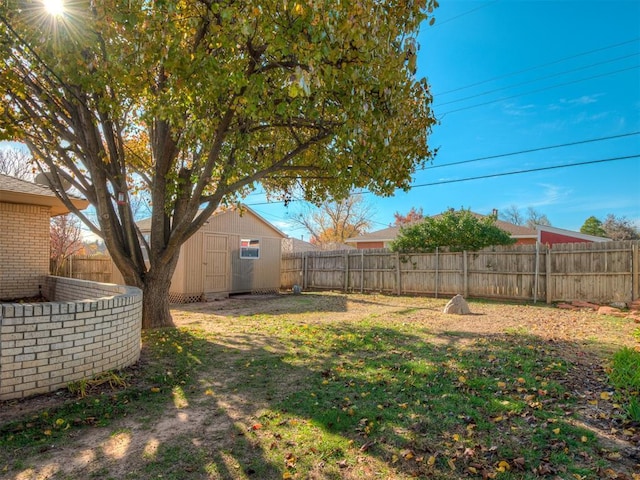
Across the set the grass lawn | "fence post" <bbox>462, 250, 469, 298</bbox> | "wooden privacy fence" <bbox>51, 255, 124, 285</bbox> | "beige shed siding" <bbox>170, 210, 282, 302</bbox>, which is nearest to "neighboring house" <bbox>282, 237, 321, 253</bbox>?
"beige shed siding" <bbox>170, 210, 282, 302</bbox>

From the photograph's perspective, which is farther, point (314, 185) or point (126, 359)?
point (314, 185)

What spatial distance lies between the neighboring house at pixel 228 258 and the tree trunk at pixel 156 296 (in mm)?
5560

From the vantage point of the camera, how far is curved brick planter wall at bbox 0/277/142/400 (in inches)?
135

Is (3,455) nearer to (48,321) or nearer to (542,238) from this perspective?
(48,321)

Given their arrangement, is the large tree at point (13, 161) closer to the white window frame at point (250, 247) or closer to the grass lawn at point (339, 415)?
the white window frame at point (250, 247)

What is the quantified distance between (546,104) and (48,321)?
1758 centimetres

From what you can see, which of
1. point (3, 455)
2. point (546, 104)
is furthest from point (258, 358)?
point (546, 104)

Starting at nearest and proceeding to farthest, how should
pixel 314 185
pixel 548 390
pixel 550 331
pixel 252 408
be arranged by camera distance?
pixel 252 408 < pixel 548 390 < pixel 550 331 < pixel 314 185

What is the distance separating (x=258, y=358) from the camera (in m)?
5.21

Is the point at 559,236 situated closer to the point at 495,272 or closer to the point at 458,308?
the point at 495,272

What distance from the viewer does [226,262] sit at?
14.2 meters

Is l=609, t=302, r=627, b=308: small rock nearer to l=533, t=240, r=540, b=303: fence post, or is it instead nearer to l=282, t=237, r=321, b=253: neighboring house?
l=533, t=240, r=540, b=303: fence post

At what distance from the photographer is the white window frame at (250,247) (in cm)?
1501

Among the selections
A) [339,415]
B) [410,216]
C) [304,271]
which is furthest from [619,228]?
[339,415]
